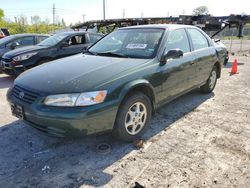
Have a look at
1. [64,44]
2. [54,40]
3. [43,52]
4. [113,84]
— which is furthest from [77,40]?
[113,84]

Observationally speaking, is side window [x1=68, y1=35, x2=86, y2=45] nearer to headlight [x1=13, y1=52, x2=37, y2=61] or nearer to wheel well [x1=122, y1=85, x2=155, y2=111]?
headlight [x1=13, y1=52, x2=37, y2=61]

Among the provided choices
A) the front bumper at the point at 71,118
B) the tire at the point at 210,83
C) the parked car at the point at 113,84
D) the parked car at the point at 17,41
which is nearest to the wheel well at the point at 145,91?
the parked car at the point at 113,84

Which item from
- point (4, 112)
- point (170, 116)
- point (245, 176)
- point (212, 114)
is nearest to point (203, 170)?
point (245, 176)

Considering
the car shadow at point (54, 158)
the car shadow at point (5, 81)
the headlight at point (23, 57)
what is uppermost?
the headlight at point (23, 57)

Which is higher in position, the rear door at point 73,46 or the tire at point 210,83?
the rear door at point 73,46

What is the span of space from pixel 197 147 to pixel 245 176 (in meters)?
0.76

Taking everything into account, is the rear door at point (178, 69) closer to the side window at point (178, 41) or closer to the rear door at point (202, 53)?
the side window at point (178, 41)

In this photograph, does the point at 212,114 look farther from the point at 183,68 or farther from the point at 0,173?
the point at 0,173

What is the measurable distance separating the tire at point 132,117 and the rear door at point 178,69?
1.66 feet

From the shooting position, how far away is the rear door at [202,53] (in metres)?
5.04

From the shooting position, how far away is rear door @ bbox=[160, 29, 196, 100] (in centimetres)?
409

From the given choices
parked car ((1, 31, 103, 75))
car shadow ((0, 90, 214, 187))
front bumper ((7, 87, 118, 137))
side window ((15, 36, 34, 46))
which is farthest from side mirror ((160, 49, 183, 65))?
side window ((15, 36, 34, 46))

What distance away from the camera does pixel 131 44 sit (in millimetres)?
4258

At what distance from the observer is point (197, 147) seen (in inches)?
140
